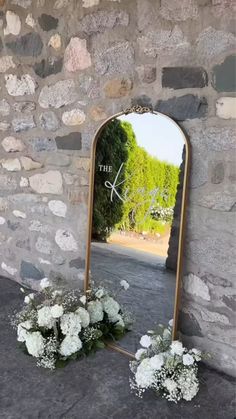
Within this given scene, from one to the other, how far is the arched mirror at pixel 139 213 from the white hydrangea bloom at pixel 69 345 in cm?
26

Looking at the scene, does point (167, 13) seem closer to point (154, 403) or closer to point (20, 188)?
point (20, 188)

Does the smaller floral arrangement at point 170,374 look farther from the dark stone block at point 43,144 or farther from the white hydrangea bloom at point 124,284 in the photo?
the dark stone block at point 43,144

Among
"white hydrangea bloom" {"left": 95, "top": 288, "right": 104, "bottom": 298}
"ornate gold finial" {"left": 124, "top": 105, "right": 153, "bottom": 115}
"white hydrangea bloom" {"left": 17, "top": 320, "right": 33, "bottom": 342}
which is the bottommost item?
"white hydrangea bloom" {"left": 17, "top": 320, "right": 33, "bottom": 342}

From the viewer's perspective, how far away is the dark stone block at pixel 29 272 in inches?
98.7

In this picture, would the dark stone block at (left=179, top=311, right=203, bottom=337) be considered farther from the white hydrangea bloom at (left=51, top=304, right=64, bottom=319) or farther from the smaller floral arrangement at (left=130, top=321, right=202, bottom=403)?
→ the white hydrangea bloom at (left=51, top=304, right=64, bottom=319)

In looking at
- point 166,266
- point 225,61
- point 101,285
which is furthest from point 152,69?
point 101,285

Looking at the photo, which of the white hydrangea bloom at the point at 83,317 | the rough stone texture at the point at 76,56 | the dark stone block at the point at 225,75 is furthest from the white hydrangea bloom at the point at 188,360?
the rough stone texture at the point at 76,56

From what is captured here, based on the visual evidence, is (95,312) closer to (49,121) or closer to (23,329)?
(23,329)

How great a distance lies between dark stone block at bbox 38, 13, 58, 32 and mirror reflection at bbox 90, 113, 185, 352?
73 centimetres

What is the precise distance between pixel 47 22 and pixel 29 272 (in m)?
1.60

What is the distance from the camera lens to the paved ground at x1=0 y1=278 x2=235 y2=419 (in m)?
1.47

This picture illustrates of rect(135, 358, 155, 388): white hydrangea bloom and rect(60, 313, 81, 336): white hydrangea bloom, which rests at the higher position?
rect(60, 313, 81, 336): white hydrangea bloom

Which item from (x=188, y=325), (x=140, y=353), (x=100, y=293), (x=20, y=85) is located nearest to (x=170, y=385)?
(x=140, y=353)

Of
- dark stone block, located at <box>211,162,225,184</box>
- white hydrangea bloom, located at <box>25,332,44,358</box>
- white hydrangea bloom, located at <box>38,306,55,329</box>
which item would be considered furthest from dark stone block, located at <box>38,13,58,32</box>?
white hydrangea bloom, located at <box>25,332,44,358</box>
